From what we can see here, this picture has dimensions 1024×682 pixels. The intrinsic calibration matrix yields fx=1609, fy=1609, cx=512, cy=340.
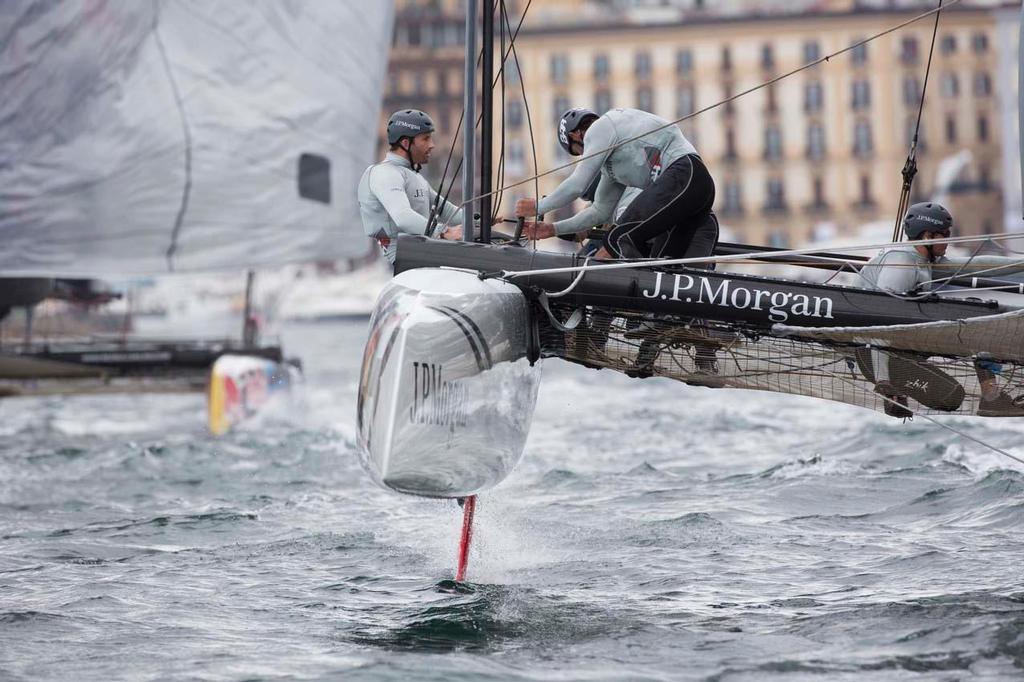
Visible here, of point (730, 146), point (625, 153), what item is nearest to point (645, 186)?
point (625, 153)

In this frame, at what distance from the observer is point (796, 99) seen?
62750mm

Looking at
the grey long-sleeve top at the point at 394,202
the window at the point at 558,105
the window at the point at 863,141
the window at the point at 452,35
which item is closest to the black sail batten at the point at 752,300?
the grey long-sleeve top at the point at 394,202

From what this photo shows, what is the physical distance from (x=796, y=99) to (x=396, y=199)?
58.5m

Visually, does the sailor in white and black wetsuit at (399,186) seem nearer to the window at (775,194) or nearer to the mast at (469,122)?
the mast at (469,122)

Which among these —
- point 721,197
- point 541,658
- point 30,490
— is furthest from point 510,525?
point 721,197

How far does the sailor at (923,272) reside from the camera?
18.1ft

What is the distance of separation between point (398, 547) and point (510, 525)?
0.68m

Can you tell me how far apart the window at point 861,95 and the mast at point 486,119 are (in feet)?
190

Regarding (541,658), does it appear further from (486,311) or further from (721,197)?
(721,197)

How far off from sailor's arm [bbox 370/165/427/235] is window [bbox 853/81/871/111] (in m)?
57.9

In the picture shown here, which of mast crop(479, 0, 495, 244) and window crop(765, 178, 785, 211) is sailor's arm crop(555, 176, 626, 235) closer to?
mast crop(479, 0, 495, 244)

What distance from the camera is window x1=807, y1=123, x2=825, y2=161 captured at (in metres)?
62.5

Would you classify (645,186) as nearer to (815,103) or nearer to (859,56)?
(859,56)

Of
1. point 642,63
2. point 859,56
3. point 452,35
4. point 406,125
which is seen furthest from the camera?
point 452,35
